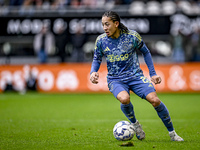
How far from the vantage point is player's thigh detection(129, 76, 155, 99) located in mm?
6266

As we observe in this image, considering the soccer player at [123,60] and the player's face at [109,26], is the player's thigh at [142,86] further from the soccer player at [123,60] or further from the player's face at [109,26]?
the player's face at [109,26]

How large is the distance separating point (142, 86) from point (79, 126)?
8.44ft

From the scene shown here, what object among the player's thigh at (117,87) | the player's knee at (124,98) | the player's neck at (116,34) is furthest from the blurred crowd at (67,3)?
the player's knee at (124,98)

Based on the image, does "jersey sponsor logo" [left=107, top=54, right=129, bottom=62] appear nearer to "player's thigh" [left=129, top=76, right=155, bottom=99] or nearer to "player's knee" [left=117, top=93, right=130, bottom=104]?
"player's thigh" [left=129, top=76, right=155, bottom=99]

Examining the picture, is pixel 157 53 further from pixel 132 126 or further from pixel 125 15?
pixel 132 126

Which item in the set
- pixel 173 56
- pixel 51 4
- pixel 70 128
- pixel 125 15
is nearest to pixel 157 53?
pixel 173 56

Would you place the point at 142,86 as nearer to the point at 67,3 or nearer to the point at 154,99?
the point at 154,99

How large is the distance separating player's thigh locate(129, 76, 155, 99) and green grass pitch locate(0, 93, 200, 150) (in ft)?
2.62

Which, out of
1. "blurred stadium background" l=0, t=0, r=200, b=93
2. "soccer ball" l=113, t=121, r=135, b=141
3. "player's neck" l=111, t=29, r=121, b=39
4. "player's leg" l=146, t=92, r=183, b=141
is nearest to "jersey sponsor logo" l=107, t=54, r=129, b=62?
"player's neck" l=111, t=29, r=121, b=39

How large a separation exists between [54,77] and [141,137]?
11763mm

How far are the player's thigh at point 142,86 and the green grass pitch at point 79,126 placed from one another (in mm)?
800

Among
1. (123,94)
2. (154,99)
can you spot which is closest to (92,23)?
(123,94)

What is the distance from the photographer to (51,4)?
67.9 feet

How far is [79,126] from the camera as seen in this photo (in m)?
8.44
